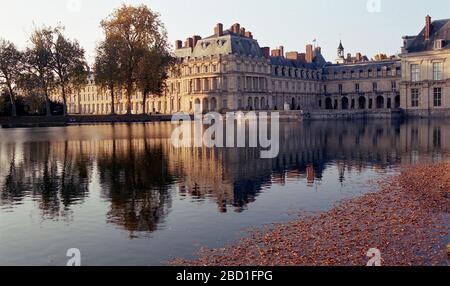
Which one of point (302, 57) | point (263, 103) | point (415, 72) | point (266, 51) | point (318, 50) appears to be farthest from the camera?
point (318, 50)

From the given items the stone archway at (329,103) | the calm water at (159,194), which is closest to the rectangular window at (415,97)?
the stone archway at (329,103)

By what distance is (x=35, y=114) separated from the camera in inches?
3219

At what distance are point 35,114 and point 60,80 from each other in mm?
7898

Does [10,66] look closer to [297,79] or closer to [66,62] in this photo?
[66,62]

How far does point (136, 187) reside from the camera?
1819 centimetres

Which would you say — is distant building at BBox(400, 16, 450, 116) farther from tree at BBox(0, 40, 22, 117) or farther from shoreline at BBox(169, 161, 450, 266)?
shoreline at BBox(169, 161, 450, 266)

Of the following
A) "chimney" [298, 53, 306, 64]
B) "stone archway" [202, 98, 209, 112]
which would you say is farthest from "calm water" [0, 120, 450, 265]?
"chimney" [298, 53, 306, 64]

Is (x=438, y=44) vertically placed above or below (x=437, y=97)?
above

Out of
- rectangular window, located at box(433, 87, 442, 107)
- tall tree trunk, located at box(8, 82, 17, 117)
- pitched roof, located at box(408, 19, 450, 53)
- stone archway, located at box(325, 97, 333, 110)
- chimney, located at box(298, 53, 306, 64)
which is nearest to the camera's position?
tall tree trunk, located at box(8, 82, 17, 117)

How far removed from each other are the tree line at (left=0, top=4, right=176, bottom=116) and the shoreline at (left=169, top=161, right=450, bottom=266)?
6512cm

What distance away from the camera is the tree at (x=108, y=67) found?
75.7 metres

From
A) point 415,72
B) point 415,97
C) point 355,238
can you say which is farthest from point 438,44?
point 355,238

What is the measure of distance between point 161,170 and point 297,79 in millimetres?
97564

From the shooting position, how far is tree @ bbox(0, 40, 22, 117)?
73250 millimetres
